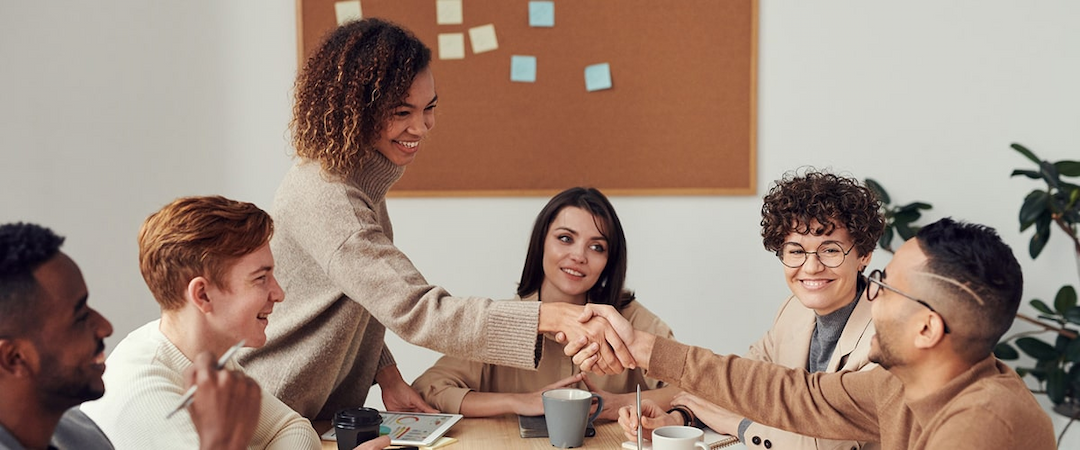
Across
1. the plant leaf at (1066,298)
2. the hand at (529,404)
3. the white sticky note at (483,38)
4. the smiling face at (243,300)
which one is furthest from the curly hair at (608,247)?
the plant leaf at (1066,298)

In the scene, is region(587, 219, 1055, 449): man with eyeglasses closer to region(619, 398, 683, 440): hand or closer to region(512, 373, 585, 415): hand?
region(619, 398, 683, 440): hand

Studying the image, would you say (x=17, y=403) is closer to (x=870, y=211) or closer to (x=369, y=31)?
(x=369, y=31)

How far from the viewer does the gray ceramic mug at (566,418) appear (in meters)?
1.77

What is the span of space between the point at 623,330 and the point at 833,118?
5.93ft

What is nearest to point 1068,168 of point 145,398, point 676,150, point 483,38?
point 676,150

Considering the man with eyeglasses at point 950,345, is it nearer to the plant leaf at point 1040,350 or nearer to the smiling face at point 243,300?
the smiling face at point 243,300

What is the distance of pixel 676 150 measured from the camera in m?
3.35

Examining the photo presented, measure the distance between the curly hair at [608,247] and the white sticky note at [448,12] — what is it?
973 mm

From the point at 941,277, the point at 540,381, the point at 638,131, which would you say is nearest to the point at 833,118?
the point at 638,131

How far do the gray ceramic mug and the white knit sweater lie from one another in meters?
0.57

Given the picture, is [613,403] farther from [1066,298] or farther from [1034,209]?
[1066,298]

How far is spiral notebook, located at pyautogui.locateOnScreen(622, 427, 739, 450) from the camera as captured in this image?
1.80 metres

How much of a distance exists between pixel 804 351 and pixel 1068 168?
149 centimetres

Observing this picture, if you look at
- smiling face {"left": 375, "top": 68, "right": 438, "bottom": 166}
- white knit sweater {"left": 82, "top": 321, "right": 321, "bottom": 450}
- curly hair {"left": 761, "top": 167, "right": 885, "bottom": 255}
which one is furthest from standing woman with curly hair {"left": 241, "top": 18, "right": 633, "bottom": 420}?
curly hair {"left": 761, "top": 167, "right": 885, "bottom": 255}
